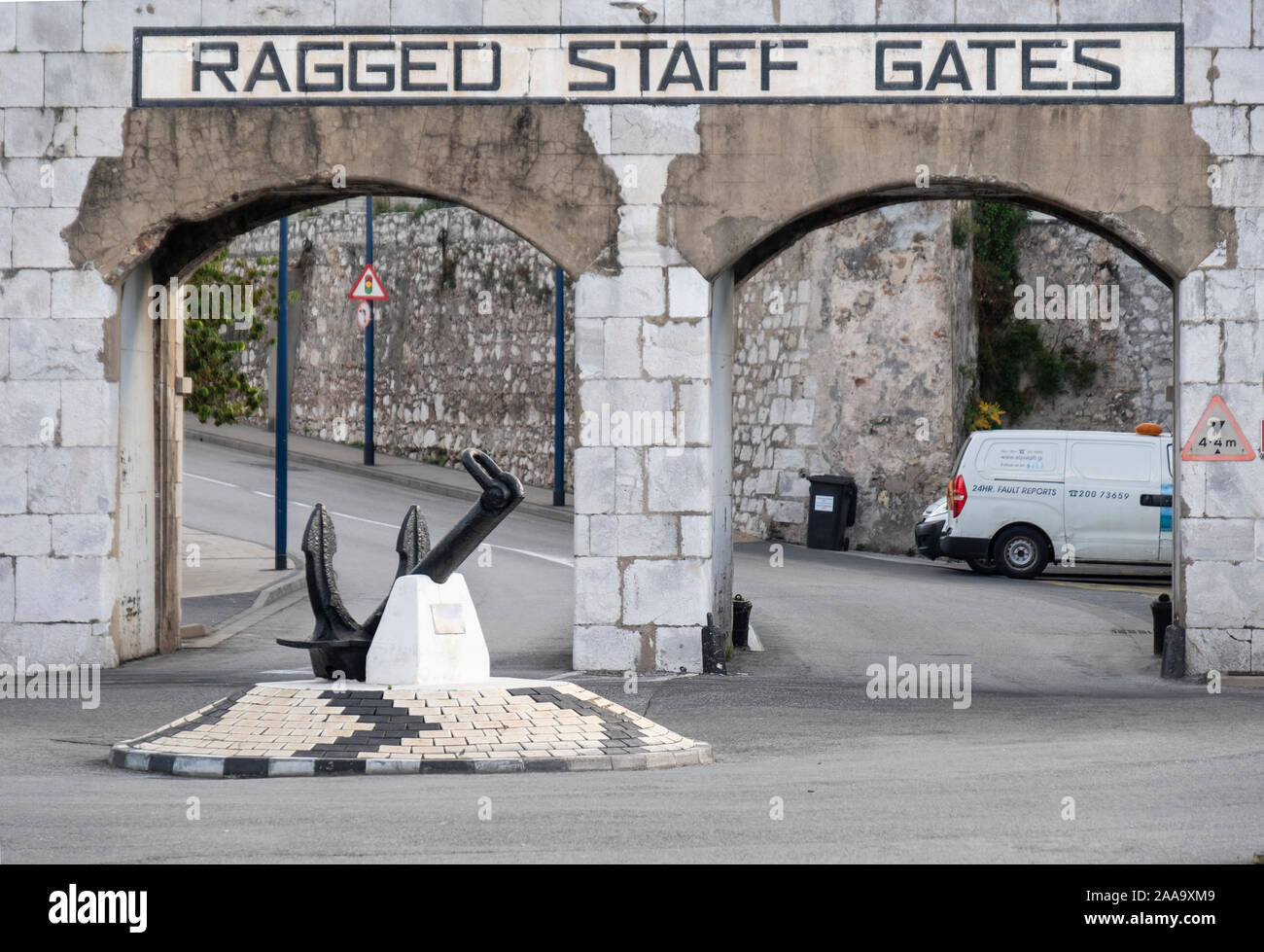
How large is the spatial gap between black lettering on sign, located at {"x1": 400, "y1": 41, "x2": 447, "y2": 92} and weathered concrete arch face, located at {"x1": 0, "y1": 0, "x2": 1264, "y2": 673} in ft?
0.51

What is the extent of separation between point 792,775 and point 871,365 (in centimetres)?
1603

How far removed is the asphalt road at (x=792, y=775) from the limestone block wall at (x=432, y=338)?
A: 42.8 ft

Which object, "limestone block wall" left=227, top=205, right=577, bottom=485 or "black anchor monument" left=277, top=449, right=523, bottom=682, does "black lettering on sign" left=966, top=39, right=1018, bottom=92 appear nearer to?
"black anchor monument" left=277, top=449, right=523, bottom=682

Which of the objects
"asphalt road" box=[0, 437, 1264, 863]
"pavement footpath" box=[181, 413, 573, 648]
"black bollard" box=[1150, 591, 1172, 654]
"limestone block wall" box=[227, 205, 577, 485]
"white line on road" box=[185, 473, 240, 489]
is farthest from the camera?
"limestone block wall" box=[227, 205, 577, 485]

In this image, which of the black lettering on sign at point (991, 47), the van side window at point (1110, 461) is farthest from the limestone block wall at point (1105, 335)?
the black lettering on sign at point (991, 47)

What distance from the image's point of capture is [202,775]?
30.1ft

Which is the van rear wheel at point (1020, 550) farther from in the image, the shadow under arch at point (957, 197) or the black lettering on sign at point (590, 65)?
the black lettering on sign at point (590, 65)

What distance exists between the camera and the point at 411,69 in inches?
539

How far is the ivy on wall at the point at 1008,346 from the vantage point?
89.6ft

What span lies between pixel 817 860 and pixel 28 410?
906 cm

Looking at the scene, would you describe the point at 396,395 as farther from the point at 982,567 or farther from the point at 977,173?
the point at 977,173

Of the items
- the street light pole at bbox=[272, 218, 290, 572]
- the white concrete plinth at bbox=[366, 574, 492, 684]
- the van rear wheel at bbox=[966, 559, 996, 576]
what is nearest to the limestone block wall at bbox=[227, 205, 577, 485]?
the street light pole at bbox=[272, 218, 290, 572]

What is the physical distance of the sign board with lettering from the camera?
13383 mm
